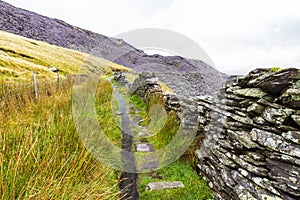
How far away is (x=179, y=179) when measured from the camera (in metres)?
3.62

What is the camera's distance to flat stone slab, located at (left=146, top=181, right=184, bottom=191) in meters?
3.28

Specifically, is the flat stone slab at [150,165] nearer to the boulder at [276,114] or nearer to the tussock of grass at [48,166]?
the tussock of grass at [48,166]

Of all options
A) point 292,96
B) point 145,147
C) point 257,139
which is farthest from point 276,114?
point 145,147

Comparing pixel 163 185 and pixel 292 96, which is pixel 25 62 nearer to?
pixel 163 185

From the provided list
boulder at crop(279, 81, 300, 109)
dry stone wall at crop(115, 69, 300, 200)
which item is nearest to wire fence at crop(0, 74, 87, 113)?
dry stone wall at crop(115, 69, 300, 200)

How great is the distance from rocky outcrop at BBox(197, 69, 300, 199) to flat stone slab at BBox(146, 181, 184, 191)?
54 centimetres

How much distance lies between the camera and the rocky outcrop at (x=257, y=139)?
80.1 inches

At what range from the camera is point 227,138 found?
3.15 meters

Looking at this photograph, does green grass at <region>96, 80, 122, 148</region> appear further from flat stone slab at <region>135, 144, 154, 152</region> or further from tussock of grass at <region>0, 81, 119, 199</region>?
tussock of grass at <region>0, 81, 119, 199</region>

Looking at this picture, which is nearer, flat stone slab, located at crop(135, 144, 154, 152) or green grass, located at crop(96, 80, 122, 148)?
green grass, located at crop(96, 80, 122, 148)

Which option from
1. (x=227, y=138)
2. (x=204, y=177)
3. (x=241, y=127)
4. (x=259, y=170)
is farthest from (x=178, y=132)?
(x=259, y=170)

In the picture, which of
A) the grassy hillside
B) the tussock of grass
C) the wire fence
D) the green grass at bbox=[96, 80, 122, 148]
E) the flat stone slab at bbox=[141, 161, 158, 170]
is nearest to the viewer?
the tussock of grass

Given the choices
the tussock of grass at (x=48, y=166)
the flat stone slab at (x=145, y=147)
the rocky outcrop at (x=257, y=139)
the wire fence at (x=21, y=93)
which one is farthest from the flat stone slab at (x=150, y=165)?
the wire fence at (x=21, y=93)

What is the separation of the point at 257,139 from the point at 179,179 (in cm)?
170
